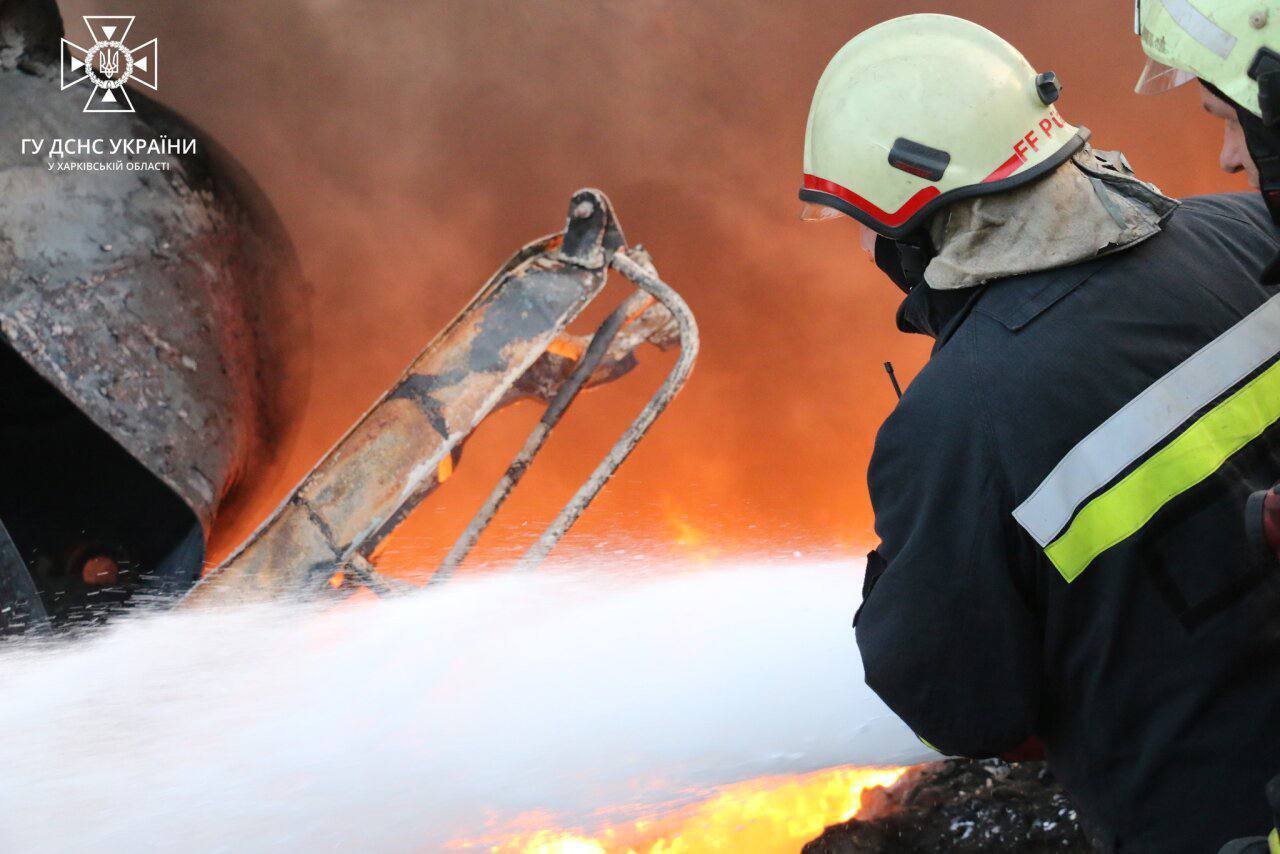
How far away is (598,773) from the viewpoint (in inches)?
107

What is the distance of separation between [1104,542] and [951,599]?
8.1 inches

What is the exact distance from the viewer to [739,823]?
2.49 m

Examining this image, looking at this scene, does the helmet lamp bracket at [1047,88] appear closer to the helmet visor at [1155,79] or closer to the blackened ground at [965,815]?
the helmet visor at [1155,79]

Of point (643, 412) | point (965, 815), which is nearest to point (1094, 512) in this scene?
point (965, 815)

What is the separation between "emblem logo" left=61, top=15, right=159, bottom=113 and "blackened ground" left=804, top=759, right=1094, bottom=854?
3085 millimetres

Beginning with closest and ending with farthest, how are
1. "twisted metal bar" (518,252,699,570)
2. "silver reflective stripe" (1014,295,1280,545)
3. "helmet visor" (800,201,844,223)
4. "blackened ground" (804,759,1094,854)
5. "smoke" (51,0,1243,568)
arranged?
1. "silver reflective stripe" (1014,295,1280,545)
2. "helmet visor" (800,201,844,223)
3. "blackened ground" (804,759,1094,854)
4. "twisted metal bar" (518,252,699,570)
5. "smoke" (51,0,1243,568)

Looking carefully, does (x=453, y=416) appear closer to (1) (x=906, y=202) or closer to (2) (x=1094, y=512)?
(1) (x=906, y=202)

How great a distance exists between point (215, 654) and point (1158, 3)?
283cm

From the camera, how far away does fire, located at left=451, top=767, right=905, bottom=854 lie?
2.40 m

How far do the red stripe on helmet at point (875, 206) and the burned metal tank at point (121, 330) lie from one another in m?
2.35

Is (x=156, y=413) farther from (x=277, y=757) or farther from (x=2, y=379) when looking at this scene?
(x=277, y=757)

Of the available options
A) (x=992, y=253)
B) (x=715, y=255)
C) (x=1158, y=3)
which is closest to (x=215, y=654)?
(x=992, y=253)

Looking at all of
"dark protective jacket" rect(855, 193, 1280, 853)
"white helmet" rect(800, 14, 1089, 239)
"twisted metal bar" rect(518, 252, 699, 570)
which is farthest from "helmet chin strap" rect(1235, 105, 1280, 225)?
"twisted metal bar" rect(518, 252, 699, 570)

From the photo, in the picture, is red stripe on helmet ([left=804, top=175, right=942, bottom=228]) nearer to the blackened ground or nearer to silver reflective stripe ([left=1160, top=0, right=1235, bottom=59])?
silver reflective stripe ([left=1160, top=0, right=1235, bottom=59])
